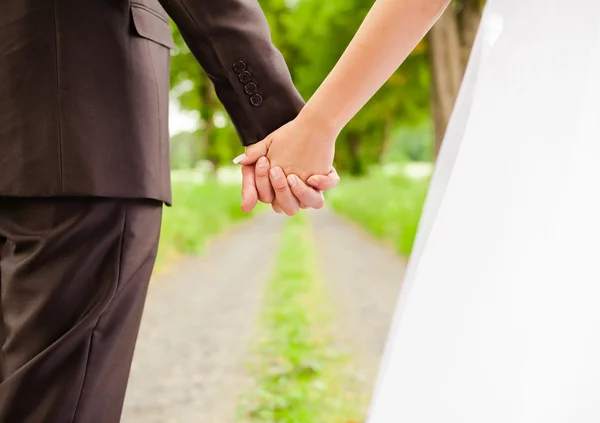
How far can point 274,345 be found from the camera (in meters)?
4.15

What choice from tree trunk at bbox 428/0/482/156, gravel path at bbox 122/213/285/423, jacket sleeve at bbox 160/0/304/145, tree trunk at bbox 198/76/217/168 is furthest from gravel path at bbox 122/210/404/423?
tree trunk at bbox 198/76/217/168

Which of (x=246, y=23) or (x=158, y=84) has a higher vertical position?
(x=246, y=23)

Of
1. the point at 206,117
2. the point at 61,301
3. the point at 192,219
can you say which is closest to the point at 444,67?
the point at 192,219

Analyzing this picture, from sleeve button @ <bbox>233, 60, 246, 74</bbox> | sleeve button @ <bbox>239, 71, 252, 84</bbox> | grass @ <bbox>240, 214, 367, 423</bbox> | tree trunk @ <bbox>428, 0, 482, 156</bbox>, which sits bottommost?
grass @ <bbox>240, 214, 367, 423</bbox>

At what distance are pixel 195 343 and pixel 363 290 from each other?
218 centimetres

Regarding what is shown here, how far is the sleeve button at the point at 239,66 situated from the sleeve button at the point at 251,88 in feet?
0.12

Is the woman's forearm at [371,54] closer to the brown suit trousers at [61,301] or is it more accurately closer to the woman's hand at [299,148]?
the woman's hand at [299,148]

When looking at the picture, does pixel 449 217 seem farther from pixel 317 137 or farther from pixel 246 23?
pixel 246 23

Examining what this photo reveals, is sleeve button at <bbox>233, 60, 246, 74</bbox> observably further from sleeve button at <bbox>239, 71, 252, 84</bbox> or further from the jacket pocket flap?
the jacket pocket flap

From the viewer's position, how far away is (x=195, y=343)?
4.32 metres

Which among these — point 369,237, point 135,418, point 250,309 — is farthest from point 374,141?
point 135,418

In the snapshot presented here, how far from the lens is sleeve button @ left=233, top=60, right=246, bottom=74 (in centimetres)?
147

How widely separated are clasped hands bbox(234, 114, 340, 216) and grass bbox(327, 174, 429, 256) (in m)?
5.95

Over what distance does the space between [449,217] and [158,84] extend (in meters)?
0.68
